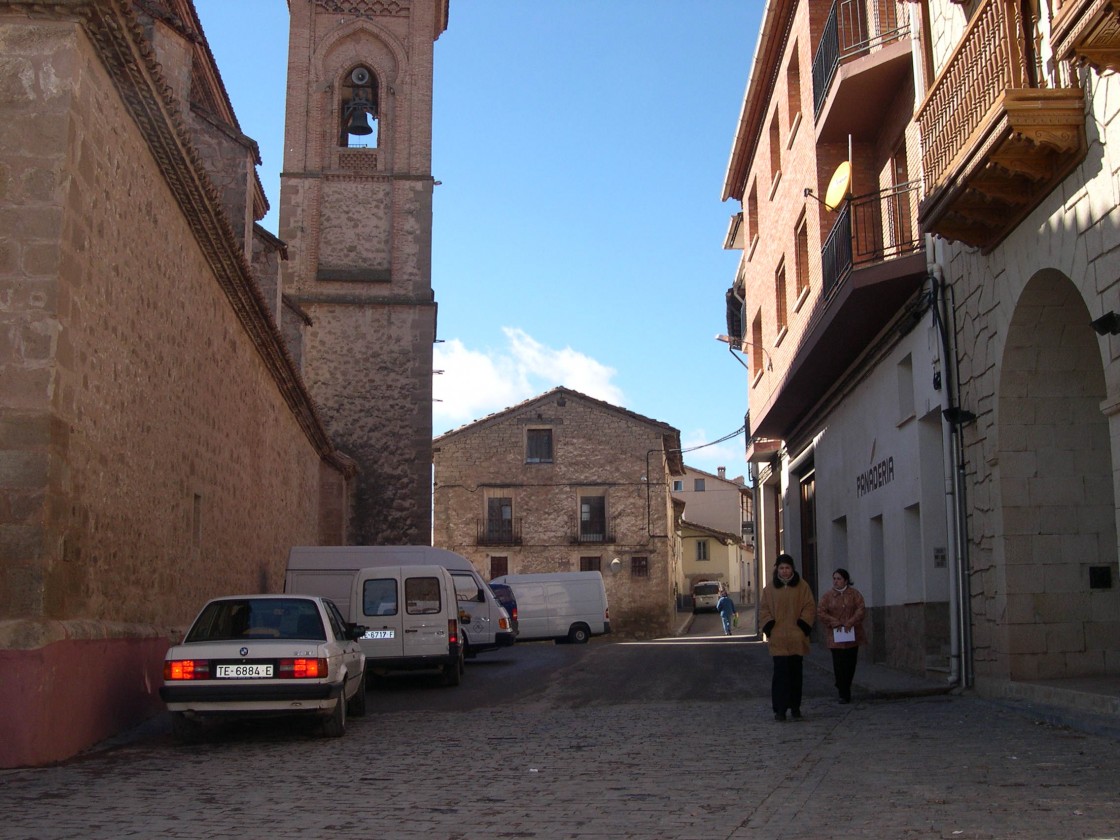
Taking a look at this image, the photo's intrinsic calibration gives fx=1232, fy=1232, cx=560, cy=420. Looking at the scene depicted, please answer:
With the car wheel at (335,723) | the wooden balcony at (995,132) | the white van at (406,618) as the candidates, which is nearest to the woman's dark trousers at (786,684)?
the car wheel at (335,723)

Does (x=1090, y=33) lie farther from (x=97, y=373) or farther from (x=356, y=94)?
(x=356, y=94)

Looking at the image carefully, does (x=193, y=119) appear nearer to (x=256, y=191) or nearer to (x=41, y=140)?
(x=256, y=191)

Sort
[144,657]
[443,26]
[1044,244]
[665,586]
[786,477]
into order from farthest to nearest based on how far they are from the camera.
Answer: [665,586] → [443,26] → [786,477] → [144,657] → [1044,244]

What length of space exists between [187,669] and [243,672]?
0.44m

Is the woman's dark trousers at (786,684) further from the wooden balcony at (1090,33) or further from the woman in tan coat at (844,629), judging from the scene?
the wooden balcony at (1090,33)

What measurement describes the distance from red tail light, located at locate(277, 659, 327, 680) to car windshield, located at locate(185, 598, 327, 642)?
570mm

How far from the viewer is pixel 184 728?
1005cm

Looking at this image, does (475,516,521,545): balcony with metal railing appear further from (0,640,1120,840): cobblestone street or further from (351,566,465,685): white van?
(0,640,1120,840): cobblestone street

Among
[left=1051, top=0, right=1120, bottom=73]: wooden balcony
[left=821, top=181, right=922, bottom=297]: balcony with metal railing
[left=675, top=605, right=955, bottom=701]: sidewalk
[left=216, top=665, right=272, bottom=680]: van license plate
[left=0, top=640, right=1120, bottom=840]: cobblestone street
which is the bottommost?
[left=0, top=640, right=1120, bottom=840]: cobblestone street

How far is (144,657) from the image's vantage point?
37.8 ft

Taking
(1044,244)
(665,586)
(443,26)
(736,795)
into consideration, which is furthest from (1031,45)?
(665,586)

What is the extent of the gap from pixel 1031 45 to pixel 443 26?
28.7 m

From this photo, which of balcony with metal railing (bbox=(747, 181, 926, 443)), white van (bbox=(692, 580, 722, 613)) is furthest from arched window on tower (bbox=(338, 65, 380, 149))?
white van (bbox=(692, 580, 722, 613))

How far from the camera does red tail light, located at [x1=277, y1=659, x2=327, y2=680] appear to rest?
10000mm
